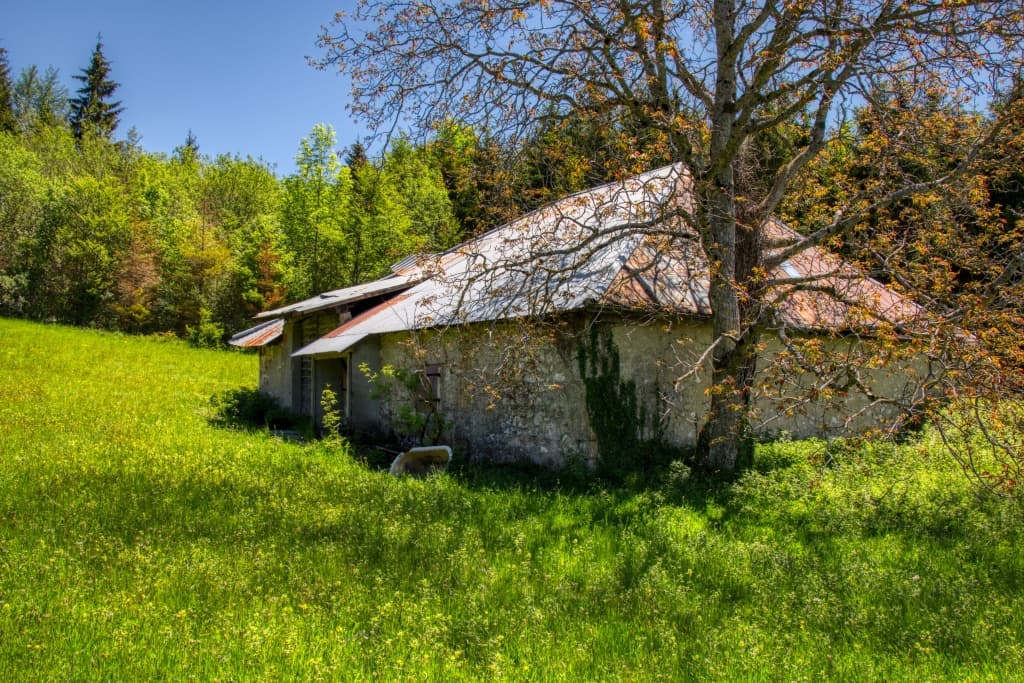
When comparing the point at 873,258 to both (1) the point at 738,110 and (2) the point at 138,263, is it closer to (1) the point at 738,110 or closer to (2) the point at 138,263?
(1) the point at 738,110

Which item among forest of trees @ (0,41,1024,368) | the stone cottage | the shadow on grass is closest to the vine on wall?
the stone cottage

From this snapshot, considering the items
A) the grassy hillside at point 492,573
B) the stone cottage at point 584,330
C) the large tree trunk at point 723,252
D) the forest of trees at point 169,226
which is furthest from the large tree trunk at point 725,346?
the forest of trees at point 169,226

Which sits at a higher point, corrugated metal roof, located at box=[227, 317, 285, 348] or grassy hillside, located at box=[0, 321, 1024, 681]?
corrugated metal roof, located at box=[227, 317, 285, 348]

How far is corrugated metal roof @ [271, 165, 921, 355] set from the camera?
944 cm

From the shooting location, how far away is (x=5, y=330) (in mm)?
26359

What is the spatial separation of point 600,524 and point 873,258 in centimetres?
666

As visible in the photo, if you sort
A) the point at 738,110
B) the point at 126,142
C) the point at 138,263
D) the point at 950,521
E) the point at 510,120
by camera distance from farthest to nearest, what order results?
the point at 126,142 < the point at 138,263 < the point at 510,120 < the point at 738,110 < the point at 950,521

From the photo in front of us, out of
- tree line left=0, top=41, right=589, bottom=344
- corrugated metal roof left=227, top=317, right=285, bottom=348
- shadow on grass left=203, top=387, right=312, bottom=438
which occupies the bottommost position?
shadow on grass left=203, top=387, right=312, bottom=438

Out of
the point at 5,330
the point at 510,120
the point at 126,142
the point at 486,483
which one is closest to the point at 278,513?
the point at 486,483

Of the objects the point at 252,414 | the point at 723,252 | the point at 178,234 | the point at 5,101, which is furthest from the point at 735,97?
the point at 5,101

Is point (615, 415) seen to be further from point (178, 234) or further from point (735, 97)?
point (178, 234)

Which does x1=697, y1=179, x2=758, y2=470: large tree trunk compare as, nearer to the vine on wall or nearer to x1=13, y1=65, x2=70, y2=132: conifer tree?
the vine on wall

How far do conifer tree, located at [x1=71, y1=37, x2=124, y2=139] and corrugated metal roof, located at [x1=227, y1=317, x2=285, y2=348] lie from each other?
118 feet

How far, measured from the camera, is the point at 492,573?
636 centimetres
